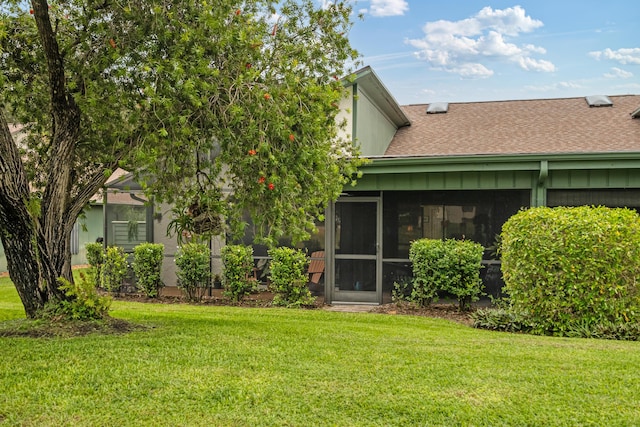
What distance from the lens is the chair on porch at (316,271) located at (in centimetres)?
1138

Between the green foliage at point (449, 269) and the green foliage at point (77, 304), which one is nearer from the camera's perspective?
the green foliage at point (77, 304)

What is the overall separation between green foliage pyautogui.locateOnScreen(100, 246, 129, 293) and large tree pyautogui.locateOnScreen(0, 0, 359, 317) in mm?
5326

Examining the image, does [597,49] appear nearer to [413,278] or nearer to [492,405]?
[413,278]

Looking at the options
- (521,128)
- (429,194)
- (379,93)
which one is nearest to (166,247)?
(379,93)

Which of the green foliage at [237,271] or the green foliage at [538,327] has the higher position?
the green foliage at [237,271]

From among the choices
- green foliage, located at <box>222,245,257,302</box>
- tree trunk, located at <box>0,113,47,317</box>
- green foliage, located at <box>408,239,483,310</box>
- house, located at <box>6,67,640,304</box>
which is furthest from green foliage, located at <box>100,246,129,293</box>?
green foliage, located at <box>408,239,483,310</box>

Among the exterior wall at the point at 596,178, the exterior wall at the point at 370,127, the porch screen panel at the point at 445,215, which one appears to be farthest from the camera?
the exterior wall at the point at 370,127

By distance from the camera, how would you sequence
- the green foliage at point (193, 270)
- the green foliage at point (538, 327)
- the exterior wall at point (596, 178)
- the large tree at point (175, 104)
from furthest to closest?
the green foliage at point (193, 270) → the exterior wall at point (596, 178) → the green foliage at point (538, 327) → the large tree at point (175, 104)

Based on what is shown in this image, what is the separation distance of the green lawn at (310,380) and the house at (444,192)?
11.9 ft

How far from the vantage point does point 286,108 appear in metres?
5.95

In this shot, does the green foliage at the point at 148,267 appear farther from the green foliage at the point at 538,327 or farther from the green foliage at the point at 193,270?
the green foliage at the point at 538,327

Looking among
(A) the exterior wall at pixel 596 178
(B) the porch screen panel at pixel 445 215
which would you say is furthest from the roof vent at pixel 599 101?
(A) the exterior wall at pixel 596 178

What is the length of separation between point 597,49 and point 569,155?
968cm

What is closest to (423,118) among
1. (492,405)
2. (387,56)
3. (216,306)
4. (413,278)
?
(387,56)
